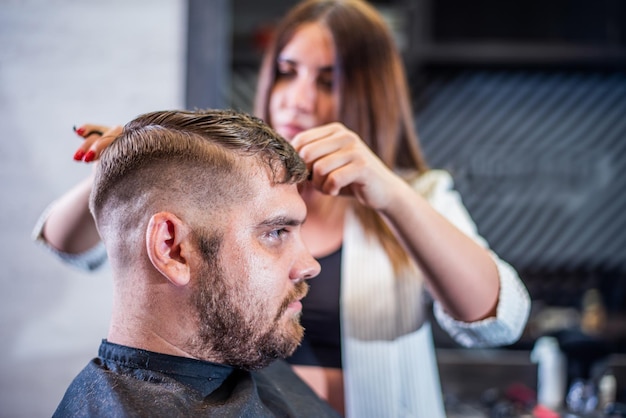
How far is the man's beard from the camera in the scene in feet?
3.66

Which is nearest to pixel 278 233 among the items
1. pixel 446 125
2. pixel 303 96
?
pixel 303 96

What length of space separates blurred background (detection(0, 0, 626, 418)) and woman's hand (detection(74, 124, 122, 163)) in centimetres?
73

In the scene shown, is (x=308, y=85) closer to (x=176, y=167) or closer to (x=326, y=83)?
(x=326, y=83)

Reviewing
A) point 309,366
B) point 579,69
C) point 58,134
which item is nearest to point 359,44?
point 309,366

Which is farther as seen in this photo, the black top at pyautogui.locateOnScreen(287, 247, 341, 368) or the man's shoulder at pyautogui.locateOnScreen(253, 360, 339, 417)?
the black top at pyautogui.locateOnScreen(287, 247, 341, 368)

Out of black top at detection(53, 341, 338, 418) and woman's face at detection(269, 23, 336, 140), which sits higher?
woman's face at detection(269, 23, 336, 140)

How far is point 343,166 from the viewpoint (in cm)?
126

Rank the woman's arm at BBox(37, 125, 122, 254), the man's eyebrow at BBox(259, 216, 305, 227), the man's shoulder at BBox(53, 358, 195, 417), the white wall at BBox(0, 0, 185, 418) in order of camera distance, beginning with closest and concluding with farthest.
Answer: the man's shoulder at BBox(53, 358, 195, 417) < the man's eyebrow at BBox(259, 216, 305, 227) < the woman's arm at BBox(37, 125, 122, 254) < the white wall at BBox(0, 0, 185, 418)

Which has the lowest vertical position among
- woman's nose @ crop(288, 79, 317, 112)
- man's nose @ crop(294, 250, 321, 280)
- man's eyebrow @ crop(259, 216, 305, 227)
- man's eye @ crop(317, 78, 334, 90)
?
man's nose @ crop(294, 250, 321, 280)

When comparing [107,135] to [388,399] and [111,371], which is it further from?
[388,399]

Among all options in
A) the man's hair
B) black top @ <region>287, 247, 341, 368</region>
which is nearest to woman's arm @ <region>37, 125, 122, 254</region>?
the man's hair

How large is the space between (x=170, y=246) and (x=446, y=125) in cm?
302

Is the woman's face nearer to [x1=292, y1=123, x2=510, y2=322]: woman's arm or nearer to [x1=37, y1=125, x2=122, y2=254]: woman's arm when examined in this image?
[x1=292, y1=123, x2=510, y2=322]: woman's arm

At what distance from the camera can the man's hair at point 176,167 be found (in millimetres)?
1104
